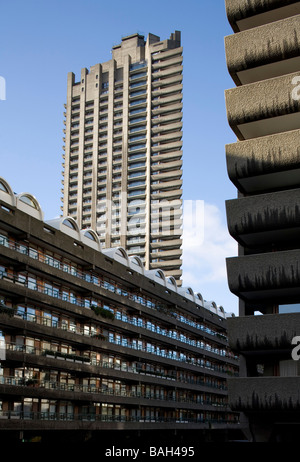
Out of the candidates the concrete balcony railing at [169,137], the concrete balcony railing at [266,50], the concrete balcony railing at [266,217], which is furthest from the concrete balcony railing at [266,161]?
the concrete balcony railing at [169,137]

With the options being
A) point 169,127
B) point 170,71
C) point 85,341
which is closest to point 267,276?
point 85,341

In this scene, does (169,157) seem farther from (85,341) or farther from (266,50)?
(266,50)

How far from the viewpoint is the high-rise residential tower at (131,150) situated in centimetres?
12469

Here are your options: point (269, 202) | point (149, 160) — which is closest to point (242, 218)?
point (269, 202)

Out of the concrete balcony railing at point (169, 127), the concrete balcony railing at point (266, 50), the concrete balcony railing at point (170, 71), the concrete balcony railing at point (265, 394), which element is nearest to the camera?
the concrete balcony railing at point (265, 394)

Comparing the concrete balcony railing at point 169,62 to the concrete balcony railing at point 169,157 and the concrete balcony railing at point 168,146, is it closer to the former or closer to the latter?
the concrete balcony railing at point 168,146

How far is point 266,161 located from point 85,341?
25.4m

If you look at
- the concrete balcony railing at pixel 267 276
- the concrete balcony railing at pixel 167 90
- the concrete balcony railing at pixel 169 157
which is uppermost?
the concrete balcony railing at pixel 167 90

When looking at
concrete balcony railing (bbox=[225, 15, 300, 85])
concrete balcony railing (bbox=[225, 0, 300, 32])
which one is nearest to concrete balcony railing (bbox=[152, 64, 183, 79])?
concrete balcony railing (bbox=[225, 0, 300, 32])

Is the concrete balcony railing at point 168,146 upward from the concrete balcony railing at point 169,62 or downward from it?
downward

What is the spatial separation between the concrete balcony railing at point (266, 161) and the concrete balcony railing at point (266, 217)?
194cm

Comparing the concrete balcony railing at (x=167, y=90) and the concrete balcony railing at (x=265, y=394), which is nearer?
the concrete balcony railing at (x=265, y=394)

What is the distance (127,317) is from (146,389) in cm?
953

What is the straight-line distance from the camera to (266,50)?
140 feet
